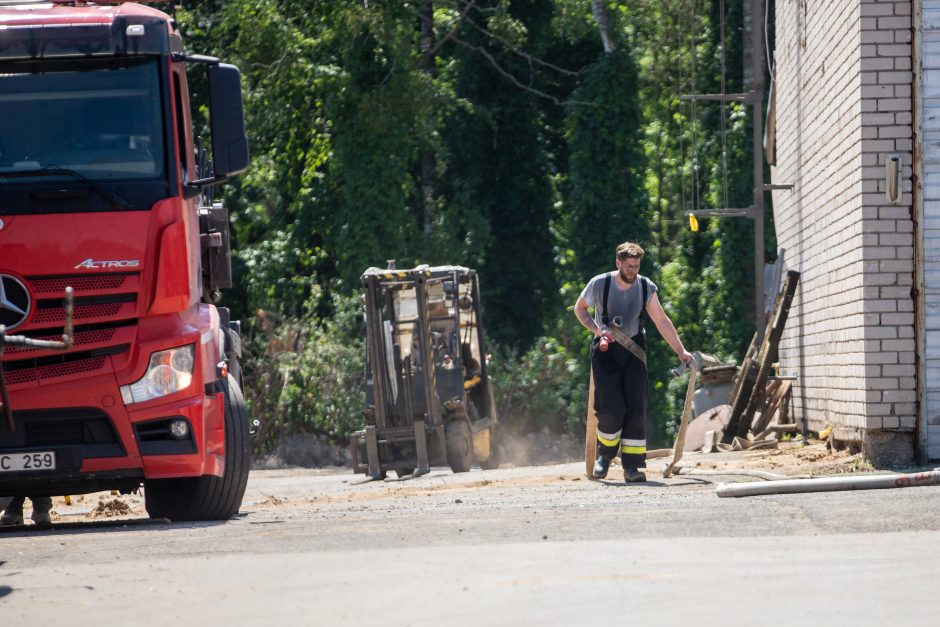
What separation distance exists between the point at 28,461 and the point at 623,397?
4.73 metres

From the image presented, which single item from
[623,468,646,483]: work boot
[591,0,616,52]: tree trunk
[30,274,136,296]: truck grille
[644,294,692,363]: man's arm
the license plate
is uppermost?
[591,0,616,52]: tree trunk

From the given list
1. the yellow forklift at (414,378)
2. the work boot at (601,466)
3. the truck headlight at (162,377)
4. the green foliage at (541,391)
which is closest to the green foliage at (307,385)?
the green foliage at (541,391)

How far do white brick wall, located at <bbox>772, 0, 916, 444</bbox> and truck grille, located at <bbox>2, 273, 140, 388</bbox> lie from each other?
576 cm

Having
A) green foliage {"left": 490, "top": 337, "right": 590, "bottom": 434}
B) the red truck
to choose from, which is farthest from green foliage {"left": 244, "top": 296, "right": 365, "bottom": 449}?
the red truck

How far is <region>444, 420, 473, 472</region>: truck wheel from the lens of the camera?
1916 cm

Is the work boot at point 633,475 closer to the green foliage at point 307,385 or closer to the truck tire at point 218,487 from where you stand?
the truck tire at point 218,487

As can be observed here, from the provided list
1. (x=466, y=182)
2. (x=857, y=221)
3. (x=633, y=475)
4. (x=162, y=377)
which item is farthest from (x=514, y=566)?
(x=466, y=182)

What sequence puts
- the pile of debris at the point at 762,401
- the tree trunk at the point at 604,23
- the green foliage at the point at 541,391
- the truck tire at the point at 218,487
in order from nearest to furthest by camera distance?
the truck tire at the point at 218,487 < the pile of debris at the point at 762,401 < the green foliage at the point at 541,391 < the tree trunk at the point at 604,23

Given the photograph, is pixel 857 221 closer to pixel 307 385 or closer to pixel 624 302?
pixel 624 302

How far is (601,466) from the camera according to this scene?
12.6 metres

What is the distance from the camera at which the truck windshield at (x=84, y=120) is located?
9797 mm

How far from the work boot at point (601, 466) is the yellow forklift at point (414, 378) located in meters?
6.51

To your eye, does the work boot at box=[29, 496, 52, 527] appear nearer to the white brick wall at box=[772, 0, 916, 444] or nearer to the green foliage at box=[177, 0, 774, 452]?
the white brick wall at box=[772, 0, 916, 444]

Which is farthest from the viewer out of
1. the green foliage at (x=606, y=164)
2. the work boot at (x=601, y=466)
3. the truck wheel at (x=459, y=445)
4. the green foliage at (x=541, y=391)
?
the green foliage at (x=606, y=164)
